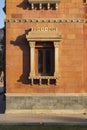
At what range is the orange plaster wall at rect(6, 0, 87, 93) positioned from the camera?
2019 centimetres

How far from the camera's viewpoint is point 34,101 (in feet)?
65.7

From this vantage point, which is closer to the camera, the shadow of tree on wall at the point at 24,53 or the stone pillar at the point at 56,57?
the stone pillar at the point at 56,57

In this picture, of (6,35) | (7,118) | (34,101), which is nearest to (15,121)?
(7,118)

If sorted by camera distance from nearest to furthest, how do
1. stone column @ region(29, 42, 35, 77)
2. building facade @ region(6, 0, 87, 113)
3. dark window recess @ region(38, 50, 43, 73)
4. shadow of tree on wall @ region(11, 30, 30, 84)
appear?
stone column @ region(29, 42, 35, 77) < building facade @ region(6, 0, 87, 113) < shadow of tree on wall @ region(11, 30, 30, 84) < dark window recess @ region(38, 50, 43, 73)

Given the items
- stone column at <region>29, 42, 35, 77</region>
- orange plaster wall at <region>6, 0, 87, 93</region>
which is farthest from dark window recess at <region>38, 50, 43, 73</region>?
orange plaster wall at <region>6, 0, 87, 93</region>

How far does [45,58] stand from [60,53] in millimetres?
742

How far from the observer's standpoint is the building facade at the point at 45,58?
20.0 m

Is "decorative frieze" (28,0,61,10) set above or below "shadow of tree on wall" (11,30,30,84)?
above

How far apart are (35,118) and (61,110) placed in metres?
2.19

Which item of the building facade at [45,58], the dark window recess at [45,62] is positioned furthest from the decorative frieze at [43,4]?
the dark window recess at [45,62]

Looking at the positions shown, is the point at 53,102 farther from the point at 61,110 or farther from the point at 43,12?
the point at 43,12

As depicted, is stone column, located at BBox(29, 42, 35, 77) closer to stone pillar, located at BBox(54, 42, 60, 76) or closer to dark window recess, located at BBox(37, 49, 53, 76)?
dark window recess, located at BBox(37, 49, 53, 76)

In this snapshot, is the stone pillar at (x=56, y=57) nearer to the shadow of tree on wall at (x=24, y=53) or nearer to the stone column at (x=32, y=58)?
the stone column at (x=32, y=58)

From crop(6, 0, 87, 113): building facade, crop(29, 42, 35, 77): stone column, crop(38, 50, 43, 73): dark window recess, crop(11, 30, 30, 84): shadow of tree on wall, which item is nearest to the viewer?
crop(29, 42, 35, 77): stone column
